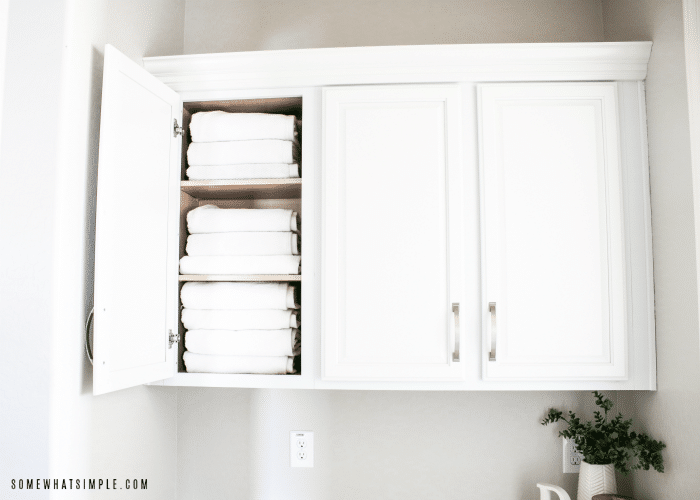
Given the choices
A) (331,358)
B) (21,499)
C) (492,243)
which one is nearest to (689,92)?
(492,243)

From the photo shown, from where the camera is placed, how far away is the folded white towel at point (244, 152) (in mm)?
1481

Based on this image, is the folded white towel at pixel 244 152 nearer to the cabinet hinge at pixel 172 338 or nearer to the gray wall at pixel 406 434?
the cabinet hinge at pixel 172 338

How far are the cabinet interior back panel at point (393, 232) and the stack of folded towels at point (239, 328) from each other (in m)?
0.18

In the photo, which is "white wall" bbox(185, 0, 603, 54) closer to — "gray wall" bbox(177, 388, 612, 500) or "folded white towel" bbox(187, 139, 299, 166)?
"folded white towel" bbox(187, 139, 299, 166)

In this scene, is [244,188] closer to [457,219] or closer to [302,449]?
[457,219]

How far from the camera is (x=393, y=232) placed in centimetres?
138

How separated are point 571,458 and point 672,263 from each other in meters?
0.72

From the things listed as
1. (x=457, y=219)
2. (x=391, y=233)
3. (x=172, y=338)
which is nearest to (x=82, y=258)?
(x=172, y=338)

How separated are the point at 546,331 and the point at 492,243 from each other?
266 millimetres

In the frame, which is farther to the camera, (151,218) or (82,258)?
(151,218)

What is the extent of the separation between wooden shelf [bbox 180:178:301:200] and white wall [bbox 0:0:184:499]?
1.11 feet

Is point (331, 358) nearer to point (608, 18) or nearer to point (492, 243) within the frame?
point (492, 243)

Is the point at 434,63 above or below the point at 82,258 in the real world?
above

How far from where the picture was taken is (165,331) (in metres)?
1.38
